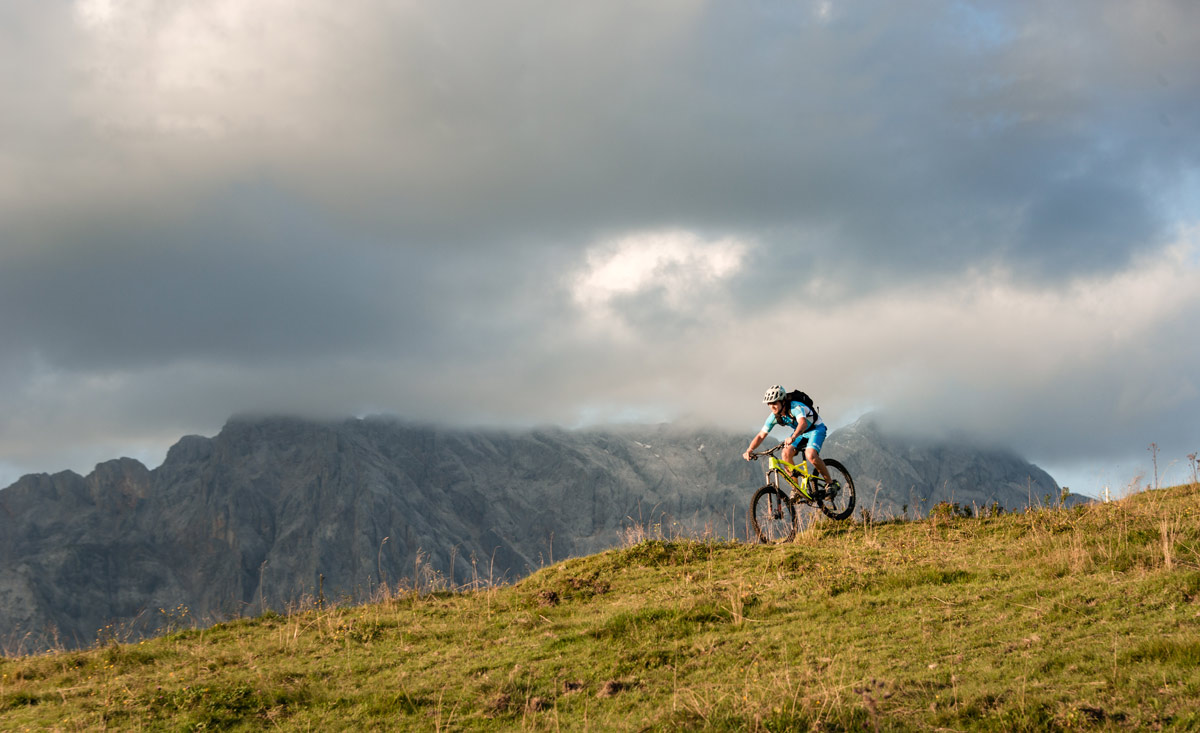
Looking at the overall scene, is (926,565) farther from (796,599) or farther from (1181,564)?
(1181,564)

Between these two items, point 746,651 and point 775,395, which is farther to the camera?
point 775,395

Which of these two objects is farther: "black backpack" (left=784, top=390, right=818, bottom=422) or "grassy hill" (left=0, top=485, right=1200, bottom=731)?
"black backpack" (left=784, top=390, right=818, bottom=422)

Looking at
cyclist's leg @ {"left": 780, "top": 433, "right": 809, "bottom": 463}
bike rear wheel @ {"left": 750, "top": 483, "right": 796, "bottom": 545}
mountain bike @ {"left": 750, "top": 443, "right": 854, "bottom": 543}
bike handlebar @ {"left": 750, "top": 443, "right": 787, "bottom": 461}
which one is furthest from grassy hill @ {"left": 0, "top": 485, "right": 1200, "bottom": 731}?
bike handlebar @ {"left": 750, "top": 443, "right": 787, "bottom": 461}

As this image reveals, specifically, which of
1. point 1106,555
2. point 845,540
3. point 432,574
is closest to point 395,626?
point 432,574

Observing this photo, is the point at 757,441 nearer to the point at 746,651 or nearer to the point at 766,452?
the point at 766,452

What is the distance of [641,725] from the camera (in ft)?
27.0

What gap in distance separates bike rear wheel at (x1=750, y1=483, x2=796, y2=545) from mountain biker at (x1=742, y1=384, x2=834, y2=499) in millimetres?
948

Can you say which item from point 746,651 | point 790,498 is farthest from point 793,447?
point 746,651

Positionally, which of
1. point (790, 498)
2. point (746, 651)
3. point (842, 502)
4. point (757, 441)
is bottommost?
point (746, 651)

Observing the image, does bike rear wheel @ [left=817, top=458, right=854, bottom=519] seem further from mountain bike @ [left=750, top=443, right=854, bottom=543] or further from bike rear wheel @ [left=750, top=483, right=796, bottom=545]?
bike rear wheel @ [left=750, top=483, right=796, bottom=545]

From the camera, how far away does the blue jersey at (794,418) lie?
18.7 metres

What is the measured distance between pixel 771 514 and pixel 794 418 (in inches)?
95.3

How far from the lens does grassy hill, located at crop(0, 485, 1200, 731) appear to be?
7.96 meters

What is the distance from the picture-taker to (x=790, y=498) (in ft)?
61.5
